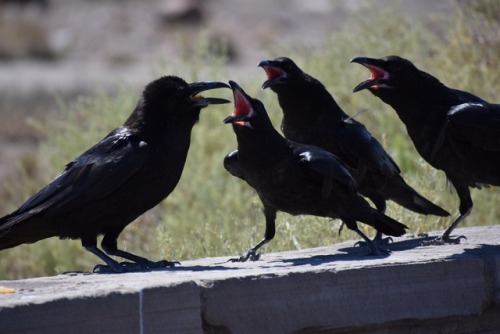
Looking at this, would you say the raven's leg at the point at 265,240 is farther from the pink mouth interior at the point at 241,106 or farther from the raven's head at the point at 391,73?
the raven's head at the point at 391,73

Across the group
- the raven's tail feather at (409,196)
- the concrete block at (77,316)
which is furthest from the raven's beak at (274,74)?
the concrete block at (77,316)

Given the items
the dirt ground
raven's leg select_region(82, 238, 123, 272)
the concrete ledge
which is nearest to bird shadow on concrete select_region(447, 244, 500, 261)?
the concrete ledge

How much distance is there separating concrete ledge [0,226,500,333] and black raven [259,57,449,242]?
0.73 metres

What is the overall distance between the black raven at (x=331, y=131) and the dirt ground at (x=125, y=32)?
780 inches

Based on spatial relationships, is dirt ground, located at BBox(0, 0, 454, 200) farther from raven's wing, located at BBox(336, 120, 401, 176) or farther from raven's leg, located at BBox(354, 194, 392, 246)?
raven's wing, located at BBox(336, 120, 401, 176)

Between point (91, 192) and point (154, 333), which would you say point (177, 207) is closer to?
point (91, 192)

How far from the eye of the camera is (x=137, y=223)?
9.41 m

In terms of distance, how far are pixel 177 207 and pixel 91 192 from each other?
4813mm

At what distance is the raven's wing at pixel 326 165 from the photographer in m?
5.25

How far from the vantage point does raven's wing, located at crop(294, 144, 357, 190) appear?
17.2 feet

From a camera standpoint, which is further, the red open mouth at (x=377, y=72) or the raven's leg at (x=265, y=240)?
the red open mouth at (x=377, y=72)

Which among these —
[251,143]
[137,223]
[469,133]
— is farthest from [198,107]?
[137,223]

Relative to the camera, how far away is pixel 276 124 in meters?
10.4

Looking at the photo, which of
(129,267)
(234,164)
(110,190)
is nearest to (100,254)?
(129,267)
